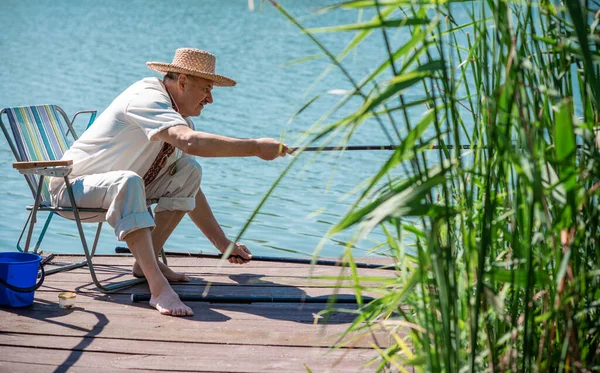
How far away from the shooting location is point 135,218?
3236 mm

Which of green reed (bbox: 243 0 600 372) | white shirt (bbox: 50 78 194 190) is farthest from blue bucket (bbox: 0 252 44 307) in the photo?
green reed (bbox: 243 0 600 372)

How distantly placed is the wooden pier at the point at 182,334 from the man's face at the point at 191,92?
0.69 metres

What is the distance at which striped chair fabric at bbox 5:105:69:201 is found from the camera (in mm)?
3588

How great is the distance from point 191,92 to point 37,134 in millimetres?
689

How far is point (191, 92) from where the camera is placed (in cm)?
354

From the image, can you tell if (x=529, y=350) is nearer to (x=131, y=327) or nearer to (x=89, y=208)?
(x=131, y=327)

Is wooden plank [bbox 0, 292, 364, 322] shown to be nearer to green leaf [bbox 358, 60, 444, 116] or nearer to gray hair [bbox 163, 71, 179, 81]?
gray hair [bbox 163, 71, 179, 81]

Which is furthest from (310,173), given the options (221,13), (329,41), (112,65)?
(221,13)

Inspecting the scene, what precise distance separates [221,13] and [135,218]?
18682 mm

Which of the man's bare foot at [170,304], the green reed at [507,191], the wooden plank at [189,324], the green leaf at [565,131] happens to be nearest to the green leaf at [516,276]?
the green reed at [507,191]

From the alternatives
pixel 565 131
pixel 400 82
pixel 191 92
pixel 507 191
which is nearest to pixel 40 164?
pixel 191 92

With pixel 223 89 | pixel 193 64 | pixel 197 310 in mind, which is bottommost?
pixel 223 89

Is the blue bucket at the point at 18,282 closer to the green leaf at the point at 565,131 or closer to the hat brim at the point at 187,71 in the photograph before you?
the hat brim at the point at 187,71

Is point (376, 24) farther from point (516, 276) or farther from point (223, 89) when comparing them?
point (223, 89)
